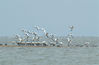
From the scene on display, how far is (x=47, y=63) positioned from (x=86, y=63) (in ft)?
27.1

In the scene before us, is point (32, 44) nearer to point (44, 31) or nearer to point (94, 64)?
point (44, 31)

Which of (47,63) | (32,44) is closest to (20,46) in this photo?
(32,44)

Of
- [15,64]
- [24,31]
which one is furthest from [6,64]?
[24,31]

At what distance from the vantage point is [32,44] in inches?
5689

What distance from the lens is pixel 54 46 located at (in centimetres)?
14150

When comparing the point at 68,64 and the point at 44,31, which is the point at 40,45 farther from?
the point at 68,64

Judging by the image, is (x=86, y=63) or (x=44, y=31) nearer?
(x=86, y=63)

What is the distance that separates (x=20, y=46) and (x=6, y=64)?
57.6 m

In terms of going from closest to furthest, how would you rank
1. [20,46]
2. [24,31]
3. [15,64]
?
[15,64] < [20,46] < [24,31]

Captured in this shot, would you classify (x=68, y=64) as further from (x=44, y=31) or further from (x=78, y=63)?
(x=44, y=31)

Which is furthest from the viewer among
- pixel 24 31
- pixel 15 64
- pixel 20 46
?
pixel 24 31

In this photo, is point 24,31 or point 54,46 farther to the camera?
point 24,31

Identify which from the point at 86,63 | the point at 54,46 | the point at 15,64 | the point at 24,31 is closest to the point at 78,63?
the point at 86,63

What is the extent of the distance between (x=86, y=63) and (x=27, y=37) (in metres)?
65.5
